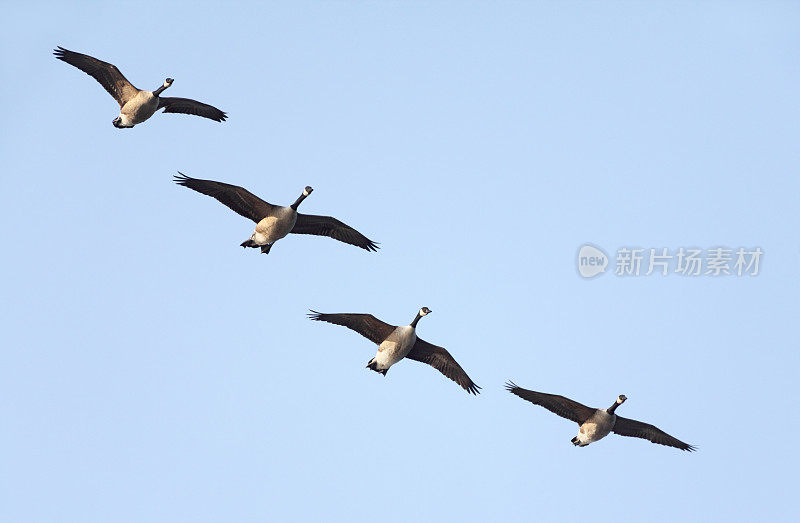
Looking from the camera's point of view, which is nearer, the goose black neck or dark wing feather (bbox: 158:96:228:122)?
the goose black neck

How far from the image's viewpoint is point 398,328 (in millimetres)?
31031

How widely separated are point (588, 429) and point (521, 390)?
227 centimetres

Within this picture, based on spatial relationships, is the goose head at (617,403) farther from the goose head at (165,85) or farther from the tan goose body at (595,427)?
the goose head at (165,85)

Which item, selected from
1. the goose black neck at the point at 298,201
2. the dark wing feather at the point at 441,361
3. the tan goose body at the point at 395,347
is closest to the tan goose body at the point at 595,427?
the dark wing feather at the point at 441,361

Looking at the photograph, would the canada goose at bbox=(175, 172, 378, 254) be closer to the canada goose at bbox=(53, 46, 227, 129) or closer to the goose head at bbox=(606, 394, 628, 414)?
the canada goose at bbox=(53, 46, 227, 129)

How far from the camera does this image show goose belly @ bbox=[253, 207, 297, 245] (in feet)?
100.0

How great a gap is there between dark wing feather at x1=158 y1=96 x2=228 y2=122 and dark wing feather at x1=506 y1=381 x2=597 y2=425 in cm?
1221

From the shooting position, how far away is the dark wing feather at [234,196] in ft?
99.8

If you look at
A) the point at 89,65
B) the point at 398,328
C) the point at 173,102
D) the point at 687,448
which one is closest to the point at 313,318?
the point at 398,328

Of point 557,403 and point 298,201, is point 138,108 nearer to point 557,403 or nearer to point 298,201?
point 298,201

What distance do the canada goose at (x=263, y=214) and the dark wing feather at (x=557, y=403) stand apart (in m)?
7.00

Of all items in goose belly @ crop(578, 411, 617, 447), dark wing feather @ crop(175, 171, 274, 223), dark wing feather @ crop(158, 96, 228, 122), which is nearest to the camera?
dark wing feather @ crop(175, 171, 274, 223)

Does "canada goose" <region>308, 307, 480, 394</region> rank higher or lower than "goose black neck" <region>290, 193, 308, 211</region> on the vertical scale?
lower

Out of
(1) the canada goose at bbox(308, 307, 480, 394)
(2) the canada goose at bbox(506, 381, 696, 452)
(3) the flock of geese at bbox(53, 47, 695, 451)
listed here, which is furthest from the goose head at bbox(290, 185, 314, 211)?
(2) the canada goose at bbox(506, 381, 696, 452)
